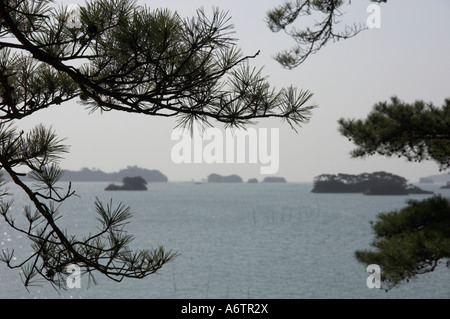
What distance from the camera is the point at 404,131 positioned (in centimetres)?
506

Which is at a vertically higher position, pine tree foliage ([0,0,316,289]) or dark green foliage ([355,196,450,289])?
pine tree foliage ([0,0,316,289])

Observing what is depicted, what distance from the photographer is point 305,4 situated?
5895 mm

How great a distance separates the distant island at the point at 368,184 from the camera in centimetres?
6644

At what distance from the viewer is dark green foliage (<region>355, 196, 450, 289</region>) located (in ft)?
15.8

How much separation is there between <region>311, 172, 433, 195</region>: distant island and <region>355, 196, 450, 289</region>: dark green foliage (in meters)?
59.9

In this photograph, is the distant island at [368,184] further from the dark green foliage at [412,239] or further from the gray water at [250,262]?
the dark green foliage at [412,239]

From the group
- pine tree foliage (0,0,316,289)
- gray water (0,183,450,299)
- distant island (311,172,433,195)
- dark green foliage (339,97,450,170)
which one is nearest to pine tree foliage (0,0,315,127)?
pine tree foliage (0,0,316,289)

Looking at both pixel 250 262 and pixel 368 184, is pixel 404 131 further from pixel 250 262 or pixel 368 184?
pixel 368 184

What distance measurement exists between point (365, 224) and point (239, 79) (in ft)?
136

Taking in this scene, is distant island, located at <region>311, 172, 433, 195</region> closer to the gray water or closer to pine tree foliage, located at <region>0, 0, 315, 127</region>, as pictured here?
the gray water

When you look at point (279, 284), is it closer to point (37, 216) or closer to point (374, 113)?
point (374, 113)

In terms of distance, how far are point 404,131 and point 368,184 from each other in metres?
72.2

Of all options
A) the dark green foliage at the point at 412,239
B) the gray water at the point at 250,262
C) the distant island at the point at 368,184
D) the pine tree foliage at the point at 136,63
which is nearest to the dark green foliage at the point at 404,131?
the dark green foliage at the point at 412,239

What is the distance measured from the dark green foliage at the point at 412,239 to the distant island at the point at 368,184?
59.9 meters
